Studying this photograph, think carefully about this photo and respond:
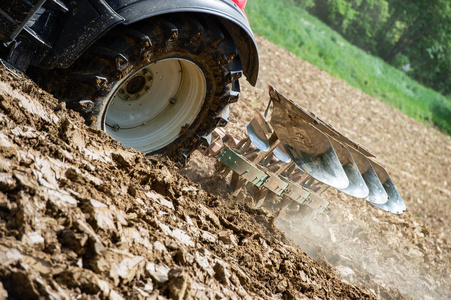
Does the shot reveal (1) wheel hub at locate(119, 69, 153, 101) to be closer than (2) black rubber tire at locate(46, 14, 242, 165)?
No

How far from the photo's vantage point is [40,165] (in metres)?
2.31

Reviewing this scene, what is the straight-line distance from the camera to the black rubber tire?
9.58ft

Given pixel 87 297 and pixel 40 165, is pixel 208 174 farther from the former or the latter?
pixel 87 297

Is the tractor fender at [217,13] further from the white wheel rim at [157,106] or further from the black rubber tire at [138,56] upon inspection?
the white wheel rim at [157,106]

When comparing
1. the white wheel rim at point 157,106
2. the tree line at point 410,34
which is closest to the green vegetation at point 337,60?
the white wheel rim at point 157,106

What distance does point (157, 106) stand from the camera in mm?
3906

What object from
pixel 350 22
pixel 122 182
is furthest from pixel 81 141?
pixel 350 22

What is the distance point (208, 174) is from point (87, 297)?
3.03m

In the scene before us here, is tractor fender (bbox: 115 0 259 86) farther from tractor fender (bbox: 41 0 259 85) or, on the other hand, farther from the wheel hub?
the wheel hub

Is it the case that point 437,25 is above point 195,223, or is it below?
above

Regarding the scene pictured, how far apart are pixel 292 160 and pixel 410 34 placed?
34210 mm

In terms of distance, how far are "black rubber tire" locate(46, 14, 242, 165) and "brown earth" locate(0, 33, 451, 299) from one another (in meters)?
0.16

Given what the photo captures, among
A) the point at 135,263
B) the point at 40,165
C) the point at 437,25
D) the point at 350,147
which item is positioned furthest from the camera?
the point at 437,25

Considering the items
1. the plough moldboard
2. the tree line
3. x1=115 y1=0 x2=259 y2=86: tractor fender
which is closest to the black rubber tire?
x1=115 y1=0 x2=259 y2=86: tractor fender
